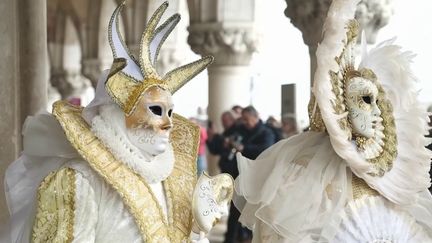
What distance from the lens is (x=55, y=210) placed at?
3596 mm

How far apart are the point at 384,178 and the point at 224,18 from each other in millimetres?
7988

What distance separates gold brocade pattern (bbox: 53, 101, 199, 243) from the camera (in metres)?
3.68

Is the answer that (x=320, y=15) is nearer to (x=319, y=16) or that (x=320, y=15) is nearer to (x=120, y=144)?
(x=319, y=16)

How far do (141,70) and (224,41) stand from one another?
844 cm

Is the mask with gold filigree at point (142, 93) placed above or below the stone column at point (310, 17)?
below

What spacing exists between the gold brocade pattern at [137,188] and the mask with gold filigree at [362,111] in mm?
880

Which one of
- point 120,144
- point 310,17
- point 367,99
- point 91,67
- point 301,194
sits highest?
point 310,17

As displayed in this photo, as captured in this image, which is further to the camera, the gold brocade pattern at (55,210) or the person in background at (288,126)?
the person in background at (288,126)

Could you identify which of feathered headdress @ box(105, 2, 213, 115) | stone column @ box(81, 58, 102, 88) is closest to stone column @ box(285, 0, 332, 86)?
feathered headdress @ box(105, 2, 213, 115)

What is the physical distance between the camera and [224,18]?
1239cm

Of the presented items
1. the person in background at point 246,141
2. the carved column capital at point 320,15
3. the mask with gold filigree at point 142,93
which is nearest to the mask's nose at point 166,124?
the mask with gold filigree at point 142,93

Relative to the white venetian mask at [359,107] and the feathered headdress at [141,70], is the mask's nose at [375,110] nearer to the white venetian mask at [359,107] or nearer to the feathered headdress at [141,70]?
the white venetian mask at [359,107]

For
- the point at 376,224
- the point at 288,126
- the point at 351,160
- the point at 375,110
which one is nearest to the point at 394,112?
the point at 375,110

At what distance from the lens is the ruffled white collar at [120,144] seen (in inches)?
146
